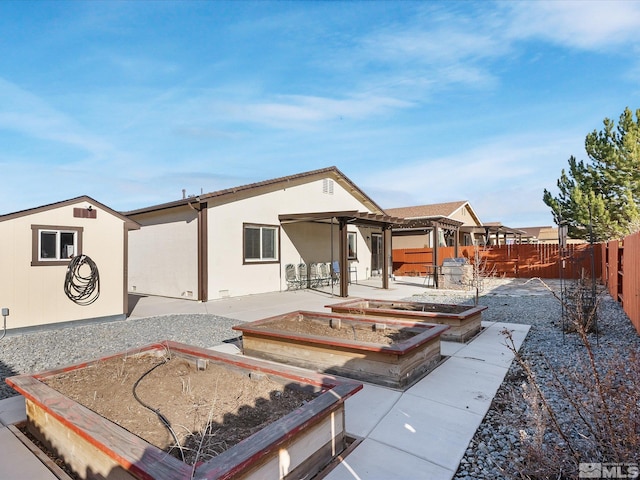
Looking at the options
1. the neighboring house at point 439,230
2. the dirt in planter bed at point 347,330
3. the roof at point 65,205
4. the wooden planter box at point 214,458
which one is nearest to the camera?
the wooden planter box at point 214,458

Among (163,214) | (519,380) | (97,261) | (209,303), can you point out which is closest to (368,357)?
(519,380)

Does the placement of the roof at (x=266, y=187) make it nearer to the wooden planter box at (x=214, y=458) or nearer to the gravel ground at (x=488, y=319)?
the gravel ground at (x=488, y=319)

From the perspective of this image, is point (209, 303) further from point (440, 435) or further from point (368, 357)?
point (440, 435)

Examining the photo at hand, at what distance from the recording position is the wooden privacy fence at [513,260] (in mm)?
17359

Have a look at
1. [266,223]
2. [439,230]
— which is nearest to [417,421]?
[266,223]

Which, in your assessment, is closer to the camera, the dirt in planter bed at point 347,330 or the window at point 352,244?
the dirt in planter bed at point 347,330

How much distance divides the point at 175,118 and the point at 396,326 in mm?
11789

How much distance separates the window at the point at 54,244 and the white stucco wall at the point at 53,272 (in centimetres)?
8

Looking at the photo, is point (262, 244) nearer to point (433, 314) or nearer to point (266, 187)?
point (266, 187)

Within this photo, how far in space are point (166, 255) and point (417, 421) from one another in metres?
10.9

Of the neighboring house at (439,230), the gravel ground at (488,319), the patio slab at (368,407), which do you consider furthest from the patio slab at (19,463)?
the neighboring house at (439,230)

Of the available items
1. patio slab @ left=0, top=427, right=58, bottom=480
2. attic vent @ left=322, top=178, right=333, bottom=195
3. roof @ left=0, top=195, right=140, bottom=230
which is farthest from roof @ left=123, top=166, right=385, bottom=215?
patio slab @ left=0, top=427, right=58, bottom=480

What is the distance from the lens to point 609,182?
1555 centimetres

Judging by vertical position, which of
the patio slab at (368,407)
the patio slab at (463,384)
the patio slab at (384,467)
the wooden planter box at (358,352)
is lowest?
the patio slab at (463,384)
